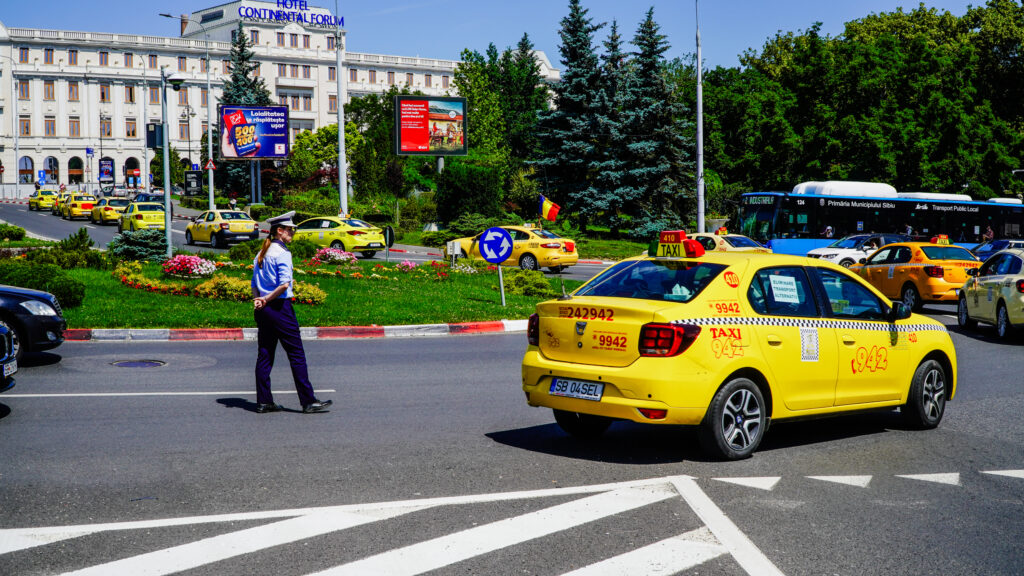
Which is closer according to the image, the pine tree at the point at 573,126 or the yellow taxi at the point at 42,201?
the pine tree at the point at 573,126

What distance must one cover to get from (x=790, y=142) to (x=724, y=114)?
31.7ft

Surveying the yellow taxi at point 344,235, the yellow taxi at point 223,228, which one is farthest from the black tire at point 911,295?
the yellow taxi at point 223,228

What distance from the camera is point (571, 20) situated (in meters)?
56.5

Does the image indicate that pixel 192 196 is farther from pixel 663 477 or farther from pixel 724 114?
pixel 663 477

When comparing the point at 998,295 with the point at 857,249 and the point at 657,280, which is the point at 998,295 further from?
the point at 857,249

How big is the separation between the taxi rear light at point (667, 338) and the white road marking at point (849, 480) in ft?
4.31

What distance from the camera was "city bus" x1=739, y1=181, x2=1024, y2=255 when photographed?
133 ft

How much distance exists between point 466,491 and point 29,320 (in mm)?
8442

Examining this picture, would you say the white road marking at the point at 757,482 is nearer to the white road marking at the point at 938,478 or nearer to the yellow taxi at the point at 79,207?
the white road marking at the point at 938,478

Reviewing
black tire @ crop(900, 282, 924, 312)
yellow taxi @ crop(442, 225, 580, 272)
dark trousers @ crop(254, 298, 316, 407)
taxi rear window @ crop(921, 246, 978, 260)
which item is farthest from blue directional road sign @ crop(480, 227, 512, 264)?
yellow taxi @ crop(442, 225, 580, 272)

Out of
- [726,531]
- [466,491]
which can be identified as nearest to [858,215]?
[466,491]

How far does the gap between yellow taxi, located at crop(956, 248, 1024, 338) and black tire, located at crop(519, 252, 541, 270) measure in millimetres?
14330

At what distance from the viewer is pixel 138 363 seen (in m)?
13.3

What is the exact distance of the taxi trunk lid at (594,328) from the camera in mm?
7349
